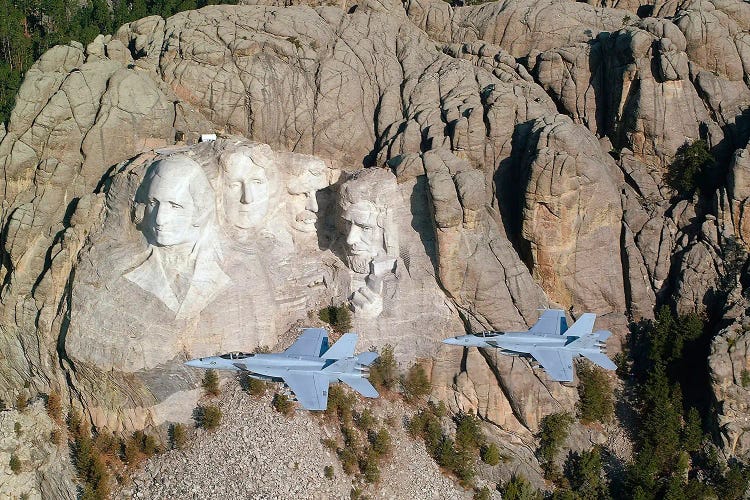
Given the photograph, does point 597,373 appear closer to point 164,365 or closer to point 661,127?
point 661,127

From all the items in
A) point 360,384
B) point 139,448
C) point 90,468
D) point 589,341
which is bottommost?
point 90,468

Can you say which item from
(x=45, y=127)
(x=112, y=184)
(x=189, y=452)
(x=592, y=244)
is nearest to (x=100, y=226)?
(x=112, y=184)

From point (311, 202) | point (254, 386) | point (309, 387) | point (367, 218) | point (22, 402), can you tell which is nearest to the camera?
point (309, 387)

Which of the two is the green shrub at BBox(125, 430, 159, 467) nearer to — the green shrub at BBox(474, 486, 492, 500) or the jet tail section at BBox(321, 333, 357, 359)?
the jet tail section at BBox(321, 333, 357, 359)

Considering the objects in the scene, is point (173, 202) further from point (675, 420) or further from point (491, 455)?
point (675, 420)

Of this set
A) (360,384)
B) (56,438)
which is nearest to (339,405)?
(360,384)

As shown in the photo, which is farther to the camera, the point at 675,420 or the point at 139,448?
the point at 675,420

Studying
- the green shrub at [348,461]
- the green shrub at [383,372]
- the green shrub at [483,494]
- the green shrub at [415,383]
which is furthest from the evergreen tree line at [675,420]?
the green shrub at [348,461]
